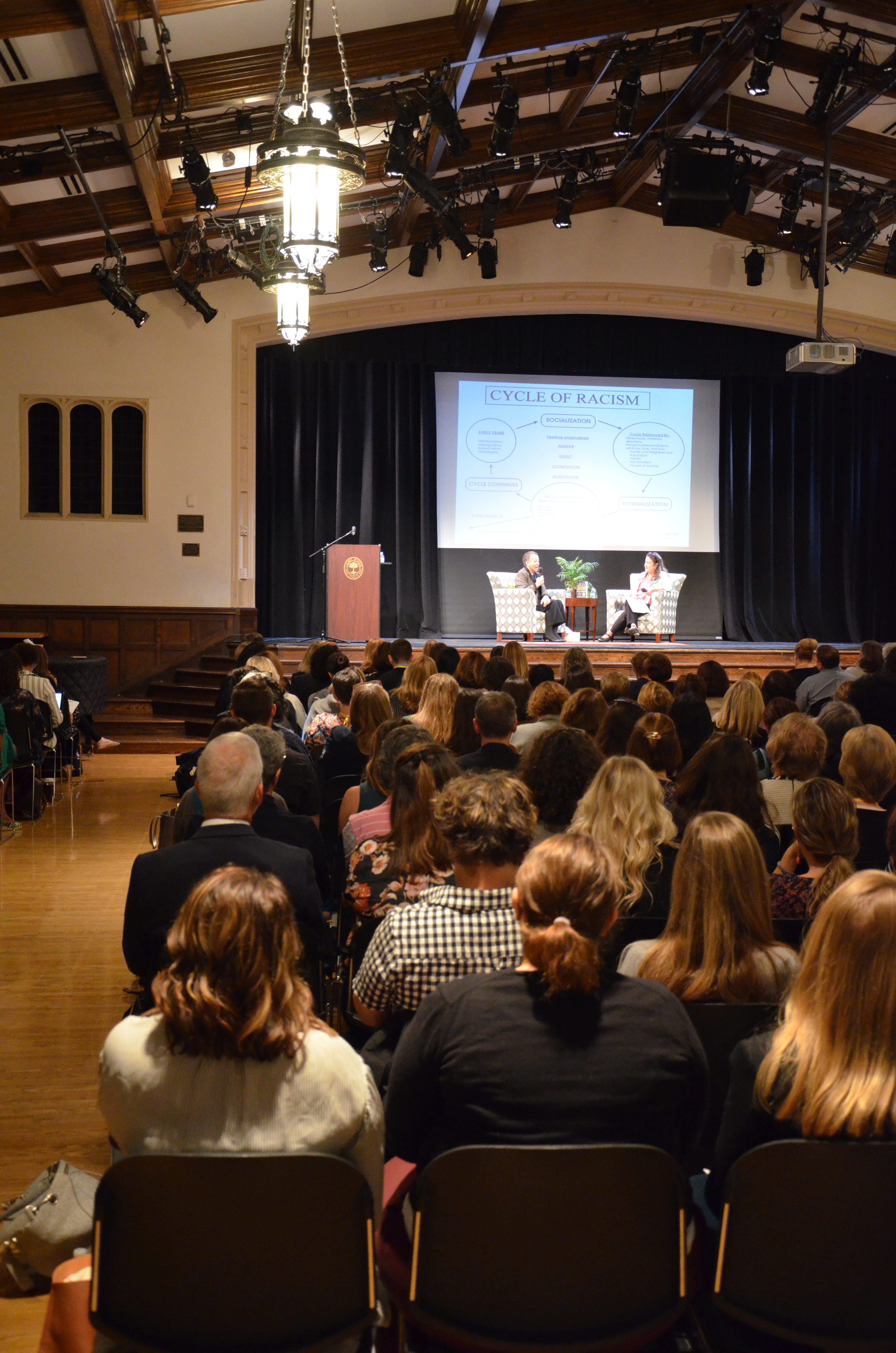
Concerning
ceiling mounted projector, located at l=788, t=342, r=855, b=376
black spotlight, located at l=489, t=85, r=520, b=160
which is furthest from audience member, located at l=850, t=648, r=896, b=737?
Answer: black spotlight, located at l=489, t=85, r=520, b=160

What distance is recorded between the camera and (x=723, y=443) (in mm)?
15641

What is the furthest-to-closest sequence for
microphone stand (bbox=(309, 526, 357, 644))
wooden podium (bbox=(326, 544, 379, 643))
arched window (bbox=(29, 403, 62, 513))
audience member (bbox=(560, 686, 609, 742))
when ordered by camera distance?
1. microphone stand (bbox=(309, 526, 357, 644))
2. arched window (bbox=(29, 403, 62, 513))
3. wooden podium (bbox=(326, 544, 379, 643))
4. audience member (bbox=(560, 686, 609, 742))

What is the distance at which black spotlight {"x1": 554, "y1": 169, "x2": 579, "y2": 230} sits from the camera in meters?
11.4

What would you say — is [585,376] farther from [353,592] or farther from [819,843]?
[819,843]

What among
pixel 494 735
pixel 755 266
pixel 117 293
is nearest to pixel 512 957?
pixel 494 735

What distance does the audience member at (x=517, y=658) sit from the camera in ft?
21.5

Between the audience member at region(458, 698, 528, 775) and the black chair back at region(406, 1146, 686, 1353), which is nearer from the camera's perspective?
the black chair back at region(406, 1146, 686, 1353)

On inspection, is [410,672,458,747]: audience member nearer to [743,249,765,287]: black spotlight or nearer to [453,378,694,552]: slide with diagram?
[453,378,694,552]: slide with diagram

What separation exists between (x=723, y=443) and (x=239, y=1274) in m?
15.1

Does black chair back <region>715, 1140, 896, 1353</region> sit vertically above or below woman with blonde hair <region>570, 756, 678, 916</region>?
below

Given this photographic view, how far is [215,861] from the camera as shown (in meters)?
2.68

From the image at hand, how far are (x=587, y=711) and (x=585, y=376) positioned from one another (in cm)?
1114

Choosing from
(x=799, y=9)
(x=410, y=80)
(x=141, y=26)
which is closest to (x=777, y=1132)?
(x=141, y=26)

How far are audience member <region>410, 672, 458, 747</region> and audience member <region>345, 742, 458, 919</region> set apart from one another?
184 cm
